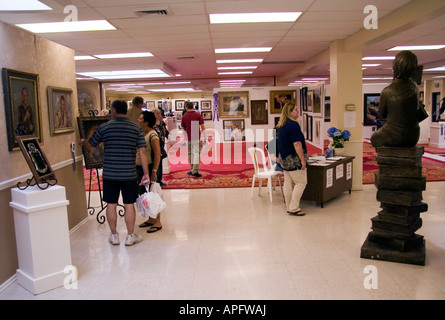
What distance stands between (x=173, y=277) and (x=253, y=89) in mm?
9997

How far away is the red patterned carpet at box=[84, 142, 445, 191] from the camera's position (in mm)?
8695

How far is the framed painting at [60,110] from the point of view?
202 inches

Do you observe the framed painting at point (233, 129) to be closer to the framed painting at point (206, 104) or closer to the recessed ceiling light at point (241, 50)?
the recessed ceiling light at point (241, 50)

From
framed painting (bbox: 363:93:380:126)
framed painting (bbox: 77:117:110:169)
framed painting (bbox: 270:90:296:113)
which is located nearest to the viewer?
framed painting (bbox: 77:117:110:169)

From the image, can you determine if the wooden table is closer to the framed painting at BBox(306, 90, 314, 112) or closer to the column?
the column

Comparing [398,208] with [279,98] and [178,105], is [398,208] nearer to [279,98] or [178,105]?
[279,98]

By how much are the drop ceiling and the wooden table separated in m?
2.32

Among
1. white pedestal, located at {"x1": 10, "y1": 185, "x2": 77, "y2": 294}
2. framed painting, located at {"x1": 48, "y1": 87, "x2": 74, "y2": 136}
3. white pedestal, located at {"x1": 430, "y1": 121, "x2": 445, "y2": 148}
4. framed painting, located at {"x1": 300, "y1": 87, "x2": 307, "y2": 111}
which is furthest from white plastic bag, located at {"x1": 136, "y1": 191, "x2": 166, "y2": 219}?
white pedestal, located at {"x1": 430, "y1": 121, "x2": 445, "y2": 148}

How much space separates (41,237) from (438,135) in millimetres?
14784

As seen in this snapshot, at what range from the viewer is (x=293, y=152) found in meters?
5.85

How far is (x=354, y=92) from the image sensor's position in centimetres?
760

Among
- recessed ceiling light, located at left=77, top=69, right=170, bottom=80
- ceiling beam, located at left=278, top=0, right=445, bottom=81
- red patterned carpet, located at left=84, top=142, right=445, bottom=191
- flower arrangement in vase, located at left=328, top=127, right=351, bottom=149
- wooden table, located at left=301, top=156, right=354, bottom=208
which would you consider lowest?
red patterned carpet, located at left=84, top=142, right=445, bottom=191

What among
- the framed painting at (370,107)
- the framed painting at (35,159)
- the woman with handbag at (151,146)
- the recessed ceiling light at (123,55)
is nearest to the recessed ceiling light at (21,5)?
the framed painting at (35,159)

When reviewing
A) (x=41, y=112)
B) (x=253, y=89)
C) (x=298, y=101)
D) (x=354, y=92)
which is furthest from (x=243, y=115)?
(x=41, y=112)
